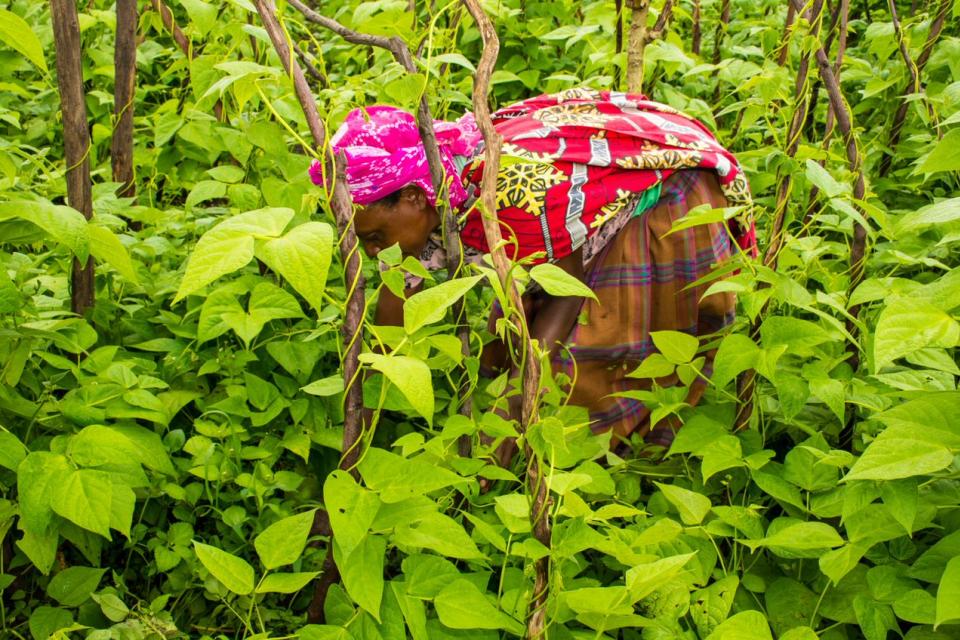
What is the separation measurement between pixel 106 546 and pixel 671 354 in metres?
1.10

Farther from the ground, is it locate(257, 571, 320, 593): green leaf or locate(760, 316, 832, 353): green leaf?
locate(760, 316, 832, 353): green leaf

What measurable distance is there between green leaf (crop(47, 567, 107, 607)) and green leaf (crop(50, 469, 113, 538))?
208 mm

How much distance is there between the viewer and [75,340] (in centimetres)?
178

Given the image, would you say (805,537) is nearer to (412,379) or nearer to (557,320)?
(412,379)

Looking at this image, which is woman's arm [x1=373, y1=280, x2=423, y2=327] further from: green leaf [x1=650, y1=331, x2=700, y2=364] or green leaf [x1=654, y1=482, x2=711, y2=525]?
green leaf [x1=654, y1=482, x2=711, y2=525]

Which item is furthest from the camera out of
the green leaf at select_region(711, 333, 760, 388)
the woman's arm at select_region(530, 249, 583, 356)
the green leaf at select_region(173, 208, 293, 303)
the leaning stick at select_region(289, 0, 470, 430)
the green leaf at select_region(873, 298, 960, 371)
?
the woman's arm at select_region(530, 249, 583, 356)

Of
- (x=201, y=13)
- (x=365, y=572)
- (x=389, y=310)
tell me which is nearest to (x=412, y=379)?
(x=365, y=572)

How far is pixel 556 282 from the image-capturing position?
1274 mm

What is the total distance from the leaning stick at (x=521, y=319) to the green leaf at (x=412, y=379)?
18cm

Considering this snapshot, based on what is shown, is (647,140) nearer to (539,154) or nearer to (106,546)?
(539,154)

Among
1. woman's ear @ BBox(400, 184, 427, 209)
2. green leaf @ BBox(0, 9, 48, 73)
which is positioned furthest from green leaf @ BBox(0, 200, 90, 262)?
woman's ear @ BBox(400, 184, 427, 209)

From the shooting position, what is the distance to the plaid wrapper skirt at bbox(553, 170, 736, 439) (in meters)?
2.24

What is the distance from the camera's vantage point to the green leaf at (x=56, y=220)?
1442 millimetres

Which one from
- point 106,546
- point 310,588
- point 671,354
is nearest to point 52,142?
point 106,546
